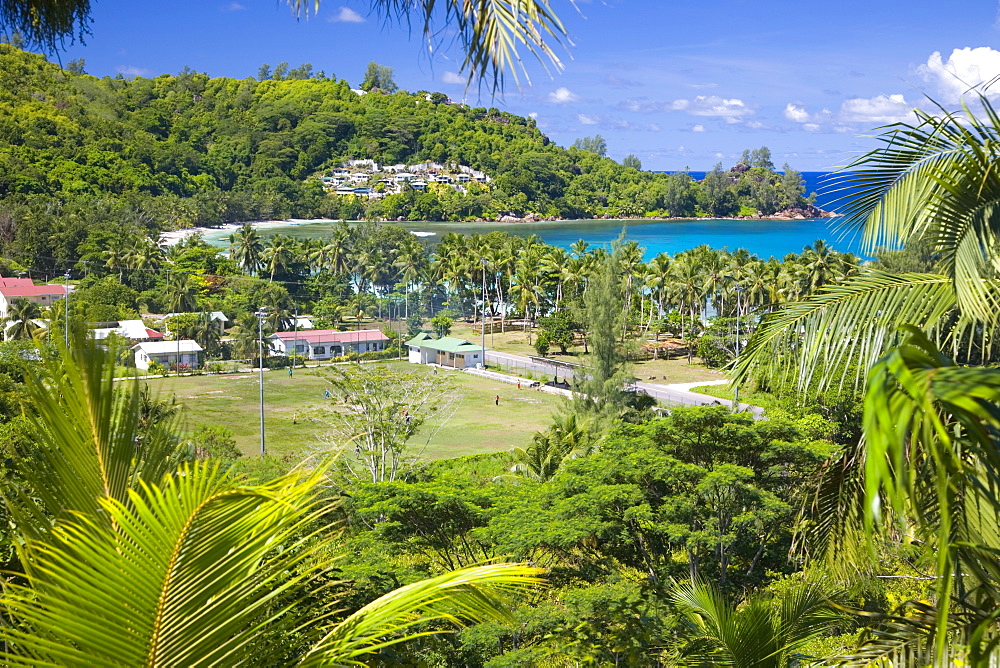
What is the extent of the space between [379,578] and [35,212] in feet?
186

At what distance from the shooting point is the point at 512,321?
52.6 m

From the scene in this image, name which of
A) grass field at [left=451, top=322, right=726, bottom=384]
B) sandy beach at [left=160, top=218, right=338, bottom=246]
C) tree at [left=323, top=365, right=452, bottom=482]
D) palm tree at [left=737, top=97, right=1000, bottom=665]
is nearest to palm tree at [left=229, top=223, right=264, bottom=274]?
grass field at [left=451, top=322, right=726, bottom=384]

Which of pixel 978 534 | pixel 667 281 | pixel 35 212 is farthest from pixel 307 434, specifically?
pixel 35 212

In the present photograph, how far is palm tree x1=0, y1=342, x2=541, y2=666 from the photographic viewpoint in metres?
1.37

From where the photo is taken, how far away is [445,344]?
133ft

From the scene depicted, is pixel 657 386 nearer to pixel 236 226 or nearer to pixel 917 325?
pixel 917 325

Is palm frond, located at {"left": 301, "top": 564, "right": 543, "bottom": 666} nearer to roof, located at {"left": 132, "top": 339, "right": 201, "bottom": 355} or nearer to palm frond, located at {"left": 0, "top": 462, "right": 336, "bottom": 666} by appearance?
palm frond, located at {"left": 0, "top": 462, "right": 336, "bottom": 666}

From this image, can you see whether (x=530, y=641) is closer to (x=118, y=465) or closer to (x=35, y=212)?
(x=118, y=465)

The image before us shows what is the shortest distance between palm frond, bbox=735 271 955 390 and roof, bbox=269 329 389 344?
129 feet

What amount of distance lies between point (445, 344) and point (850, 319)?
37534mm

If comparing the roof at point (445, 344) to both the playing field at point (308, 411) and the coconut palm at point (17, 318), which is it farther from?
the coconut palm at point (17, 318)

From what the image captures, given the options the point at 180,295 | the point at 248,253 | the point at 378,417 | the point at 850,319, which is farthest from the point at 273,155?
the point at 850,319

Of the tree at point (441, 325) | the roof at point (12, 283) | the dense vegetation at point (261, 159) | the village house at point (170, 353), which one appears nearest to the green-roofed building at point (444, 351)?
the tree at point (441, 325)

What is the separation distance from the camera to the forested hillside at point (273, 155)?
3036 inches
